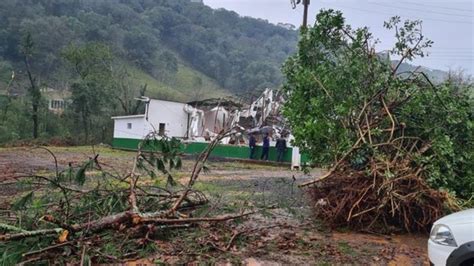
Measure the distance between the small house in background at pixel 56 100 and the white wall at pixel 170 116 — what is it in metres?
9.19

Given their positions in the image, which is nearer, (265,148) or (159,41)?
(265,148)

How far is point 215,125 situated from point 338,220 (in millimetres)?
25462

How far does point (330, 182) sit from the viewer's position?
7109 mm

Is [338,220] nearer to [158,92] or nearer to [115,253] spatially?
[115,253]

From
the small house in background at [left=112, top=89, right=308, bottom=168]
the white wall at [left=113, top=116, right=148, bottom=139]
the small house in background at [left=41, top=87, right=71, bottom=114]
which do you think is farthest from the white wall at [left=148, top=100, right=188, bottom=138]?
the small house in background at [left=41, top=87, right=71, bottom=114]

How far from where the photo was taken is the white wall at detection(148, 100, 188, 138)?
32362 mm

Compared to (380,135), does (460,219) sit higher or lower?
lower

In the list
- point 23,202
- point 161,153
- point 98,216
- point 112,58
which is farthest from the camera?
point 112,58

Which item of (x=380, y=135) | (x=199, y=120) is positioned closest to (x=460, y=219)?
(x=380, y=135)

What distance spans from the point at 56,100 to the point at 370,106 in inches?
1441

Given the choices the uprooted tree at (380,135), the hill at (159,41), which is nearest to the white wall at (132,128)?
the hill at (159,41)

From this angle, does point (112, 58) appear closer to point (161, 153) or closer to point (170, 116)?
point (170, 116)

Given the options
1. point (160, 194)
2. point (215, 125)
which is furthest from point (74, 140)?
point (160, 194)

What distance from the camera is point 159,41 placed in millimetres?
71688
